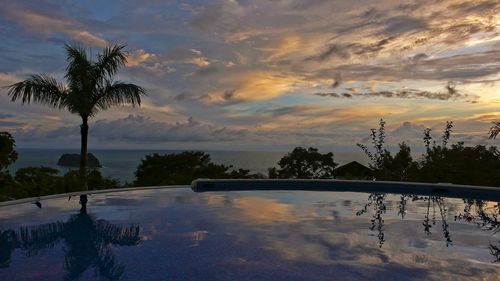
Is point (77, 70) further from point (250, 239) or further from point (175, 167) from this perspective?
point (175, 167)

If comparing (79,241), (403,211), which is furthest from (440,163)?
(79,241)

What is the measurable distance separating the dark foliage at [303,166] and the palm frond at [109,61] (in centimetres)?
972

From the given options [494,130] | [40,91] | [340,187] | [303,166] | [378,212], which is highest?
[40,91]

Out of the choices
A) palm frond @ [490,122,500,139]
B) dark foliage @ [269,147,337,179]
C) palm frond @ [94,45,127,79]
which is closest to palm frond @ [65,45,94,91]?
palm frond @ [94,45,127,79]

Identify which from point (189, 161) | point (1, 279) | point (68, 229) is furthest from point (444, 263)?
point (189, 161)

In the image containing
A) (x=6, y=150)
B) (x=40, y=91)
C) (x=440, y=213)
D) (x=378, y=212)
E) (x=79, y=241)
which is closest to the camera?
(x=79, y=241)

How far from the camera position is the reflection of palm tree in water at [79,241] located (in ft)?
20.2

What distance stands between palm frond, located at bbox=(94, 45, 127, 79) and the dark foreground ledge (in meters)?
4.72

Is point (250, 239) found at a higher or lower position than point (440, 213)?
lower

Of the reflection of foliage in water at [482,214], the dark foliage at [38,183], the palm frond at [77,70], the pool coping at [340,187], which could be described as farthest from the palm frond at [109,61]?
the reflection of foliage in water at [482,214]

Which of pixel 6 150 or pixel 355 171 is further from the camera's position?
pixel 355 171

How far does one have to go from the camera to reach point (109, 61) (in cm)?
1314

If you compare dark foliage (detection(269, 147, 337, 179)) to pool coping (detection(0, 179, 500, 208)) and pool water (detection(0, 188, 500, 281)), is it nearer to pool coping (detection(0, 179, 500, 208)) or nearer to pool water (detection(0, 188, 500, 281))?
pool coping (detection(0, 179, 500, 208))

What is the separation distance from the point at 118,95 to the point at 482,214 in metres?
11.0
